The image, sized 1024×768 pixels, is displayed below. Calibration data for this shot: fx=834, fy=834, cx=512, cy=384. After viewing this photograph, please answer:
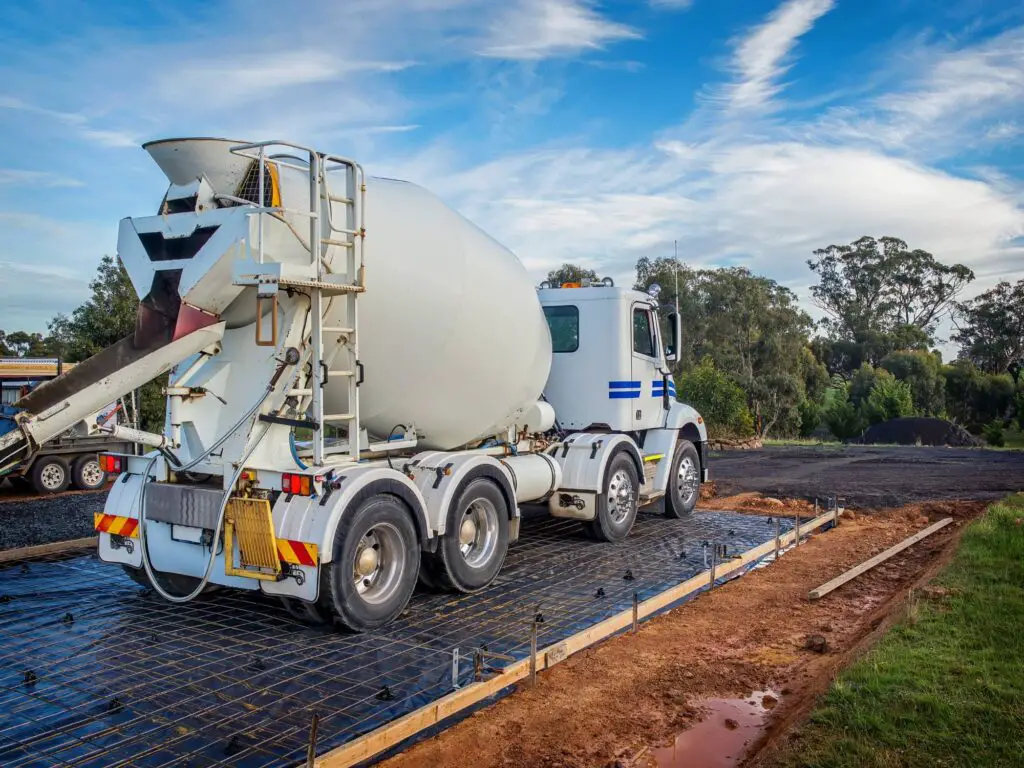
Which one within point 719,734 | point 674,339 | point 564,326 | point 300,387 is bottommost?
point 719,734

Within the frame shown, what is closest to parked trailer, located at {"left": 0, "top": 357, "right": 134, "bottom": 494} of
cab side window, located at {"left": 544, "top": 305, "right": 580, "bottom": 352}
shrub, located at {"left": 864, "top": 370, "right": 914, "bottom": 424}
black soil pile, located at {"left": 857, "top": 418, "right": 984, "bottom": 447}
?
cab side window, located at {"left": 544, "top": 305, "right": 580, "bottom": 352}

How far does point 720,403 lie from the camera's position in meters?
31.2

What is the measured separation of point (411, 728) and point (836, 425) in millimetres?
36707

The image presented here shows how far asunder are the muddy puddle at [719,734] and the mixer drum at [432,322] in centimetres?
395

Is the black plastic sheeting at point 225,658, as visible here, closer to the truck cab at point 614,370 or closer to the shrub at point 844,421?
the truck cab at point 614,370

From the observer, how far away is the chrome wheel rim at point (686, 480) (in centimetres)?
1285

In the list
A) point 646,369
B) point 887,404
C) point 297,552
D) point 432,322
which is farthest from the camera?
point 887,404

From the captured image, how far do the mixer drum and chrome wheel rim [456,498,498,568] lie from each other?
97cm

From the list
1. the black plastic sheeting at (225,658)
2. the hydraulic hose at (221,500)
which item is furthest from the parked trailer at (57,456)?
the hydraulic hose at (221,500)

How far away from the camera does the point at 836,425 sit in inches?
1500

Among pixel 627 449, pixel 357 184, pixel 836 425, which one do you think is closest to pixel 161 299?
pixel 357 184

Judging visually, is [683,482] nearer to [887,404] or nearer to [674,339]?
[674,339]

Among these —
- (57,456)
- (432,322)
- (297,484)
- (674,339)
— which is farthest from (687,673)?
(57,456)

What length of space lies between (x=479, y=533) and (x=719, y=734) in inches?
145
